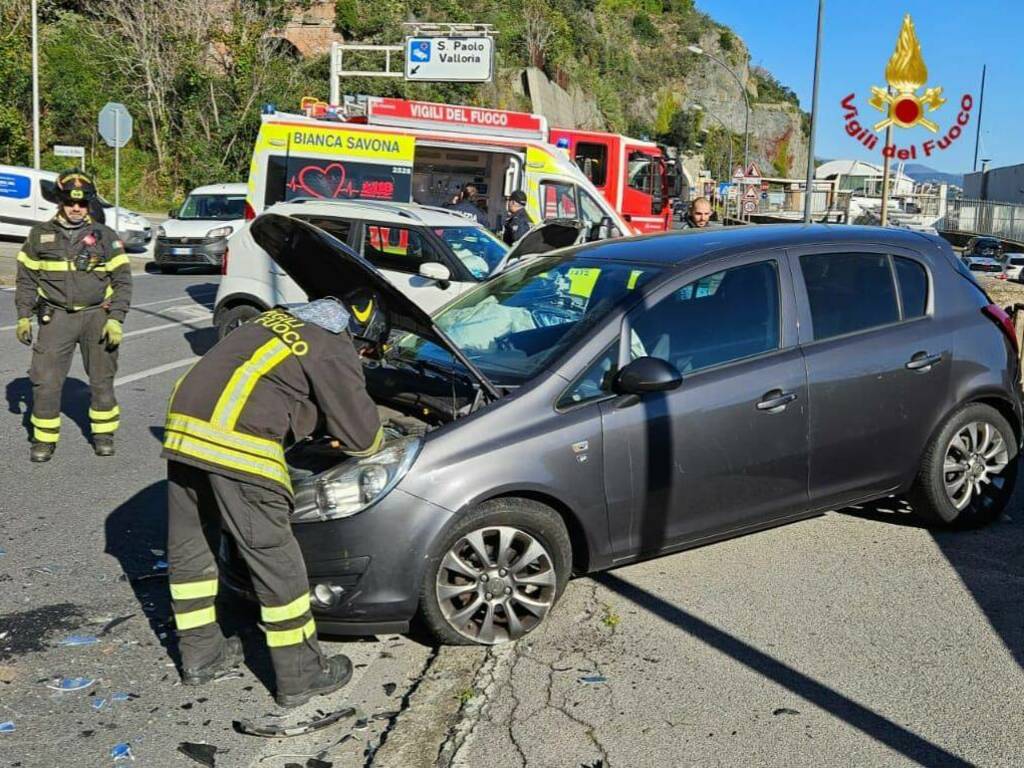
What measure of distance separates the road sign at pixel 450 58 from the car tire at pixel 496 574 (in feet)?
77.2

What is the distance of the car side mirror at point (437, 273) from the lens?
938cm

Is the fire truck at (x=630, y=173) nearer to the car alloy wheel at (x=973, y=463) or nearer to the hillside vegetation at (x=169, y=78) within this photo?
the hillside vegetation at (x=169, y=78)

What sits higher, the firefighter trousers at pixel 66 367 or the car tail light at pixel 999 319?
the car tail light at pixel 999 319

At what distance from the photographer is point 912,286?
5754 millimetres

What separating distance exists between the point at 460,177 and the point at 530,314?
14295 millimetres

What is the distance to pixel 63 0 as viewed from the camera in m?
40.4

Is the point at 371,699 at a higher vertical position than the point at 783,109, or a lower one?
lower

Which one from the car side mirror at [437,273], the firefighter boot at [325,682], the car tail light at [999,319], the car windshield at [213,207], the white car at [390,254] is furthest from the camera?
the car windshield at [213,207]

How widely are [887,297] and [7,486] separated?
5.15m

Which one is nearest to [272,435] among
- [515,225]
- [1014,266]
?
[515,225]

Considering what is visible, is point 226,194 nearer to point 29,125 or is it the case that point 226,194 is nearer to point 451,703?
point 29,125

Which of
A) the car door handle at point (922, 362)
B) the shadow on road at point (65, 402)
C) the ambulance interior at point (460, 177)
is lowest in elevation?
the shadow on road at point (65, 402)

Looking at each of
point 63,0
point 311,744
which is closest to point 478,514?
point 311,744

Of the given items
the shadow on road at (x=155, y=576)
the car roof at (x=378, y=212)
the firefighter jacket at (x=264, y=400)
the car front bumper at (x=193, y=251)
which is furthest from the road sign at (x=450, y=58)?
the firefighter jacket at (x=264, y=400)
